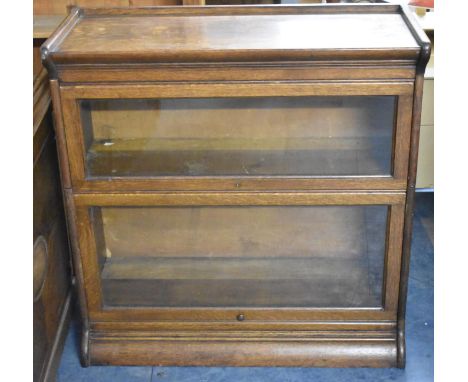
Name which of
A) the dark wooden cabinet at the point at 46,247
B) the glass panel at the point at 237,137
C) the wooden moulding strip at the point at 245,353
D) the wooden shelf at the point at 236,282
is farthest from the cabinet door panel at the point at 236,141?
the wooden moulding strip at the point at 245,353

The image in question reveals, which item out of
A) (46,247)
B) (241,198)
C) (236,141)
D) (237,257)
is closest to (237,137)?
(236,141)

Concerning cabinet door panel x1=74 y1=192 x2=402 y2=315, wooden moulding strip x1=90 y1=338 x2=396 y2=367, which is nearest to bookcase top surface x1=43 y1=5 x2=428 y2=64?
cabinet door panel x1=74 y1=192 x2=402 y2=315

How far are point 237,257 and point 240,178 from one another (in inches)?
10.0

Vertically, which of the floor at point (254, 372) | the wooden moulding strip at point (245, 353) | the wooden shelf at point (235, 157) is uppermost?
the wooden shelf at point (235, 157)

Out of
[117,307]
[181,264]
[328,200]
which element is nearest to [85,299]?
[117,307]

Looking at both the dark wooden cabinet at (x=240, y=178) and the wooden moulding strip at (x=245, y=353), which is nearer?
the dark wooden cabinet at (x=240, y=178)

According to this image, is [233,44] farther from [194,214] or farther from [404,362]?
[404,362]

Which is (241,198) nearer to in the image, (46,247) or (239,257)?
(239,257)

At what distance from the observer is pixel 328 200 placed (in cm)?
150

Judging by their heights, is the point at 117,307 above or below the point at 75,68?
below

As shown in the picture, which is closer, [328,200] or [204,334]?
[328,200]

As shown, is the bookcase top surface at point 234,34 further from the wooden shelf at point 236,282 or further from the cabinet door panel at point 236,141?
the wooden shelf at point 236,282

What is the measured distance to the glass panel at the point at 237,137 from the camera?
4.75 ft

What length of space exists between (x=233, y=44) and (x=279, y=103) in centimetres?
15
